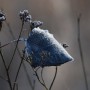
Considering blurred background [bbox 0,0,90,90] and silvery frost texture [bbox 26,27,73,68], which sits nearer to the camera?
silvery frost texture [bbox 26,27,73,68]

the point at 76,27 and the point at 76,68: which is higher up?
the point at 76,27

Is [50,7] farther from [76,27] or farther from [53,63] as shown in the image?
[53,63]

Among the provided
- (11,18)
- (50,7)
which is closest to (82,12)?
(50,7)

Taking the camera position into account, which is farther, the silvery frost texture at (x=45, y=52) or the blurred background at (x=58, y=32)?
the blurred background at (x=58, y=32)

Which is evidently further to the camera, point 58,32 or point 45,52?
point 58,32

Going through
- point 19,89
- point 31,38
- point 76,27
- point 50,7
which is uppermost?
point 50,7
